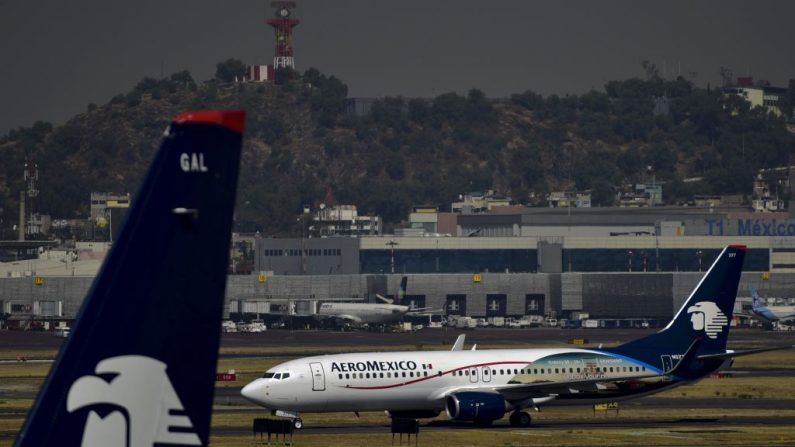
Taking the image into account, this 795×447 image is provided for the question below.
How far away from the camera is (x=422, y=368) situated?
188 feet

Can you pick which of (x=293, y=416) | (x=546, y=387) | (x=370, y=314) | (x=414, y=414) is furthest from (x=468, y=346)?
(x=293, y=416)

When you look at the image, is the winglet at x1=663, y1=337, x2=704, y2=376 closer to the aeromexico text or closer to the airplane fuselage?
the airplane fuselage

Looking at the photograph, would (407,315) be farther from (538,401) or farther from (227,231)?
(227,231)

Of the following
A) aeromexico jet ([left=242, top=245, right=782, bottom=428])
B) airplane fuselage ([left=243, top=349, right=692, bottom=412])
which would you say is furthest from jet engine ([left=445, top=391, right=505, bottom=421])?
airplane fuselage ([left=243, top=349, right=692, bottom=412])

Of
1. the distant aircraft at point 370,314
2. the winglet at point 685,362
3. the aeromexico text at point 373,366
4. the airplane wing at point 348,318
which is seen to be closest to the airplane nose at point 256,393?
the aeromexico text at point 373,366

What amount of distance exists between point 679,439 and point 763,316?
114 metres

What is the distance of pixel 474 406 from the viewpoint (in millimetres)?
57000

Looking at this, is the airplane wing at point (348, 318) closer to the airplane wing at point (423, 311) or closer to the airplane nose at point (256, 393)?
the airplane wing at point (423, 311)

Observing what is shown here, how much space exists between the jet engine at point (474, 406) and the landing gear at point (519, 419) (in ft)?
4.70

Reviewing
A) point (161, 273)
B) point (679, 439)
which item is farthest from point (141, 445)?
point (679, 439)

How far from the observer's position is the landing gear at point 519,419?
194 feet

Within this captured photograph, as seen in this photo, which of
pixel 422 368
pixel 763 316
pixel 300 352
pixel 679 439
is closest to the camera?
pixel 679 439

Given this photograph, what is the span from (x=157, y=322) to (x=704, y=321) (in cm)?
5095

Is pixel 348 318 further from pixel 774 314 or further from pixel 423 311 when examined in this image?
pixel 774 314
